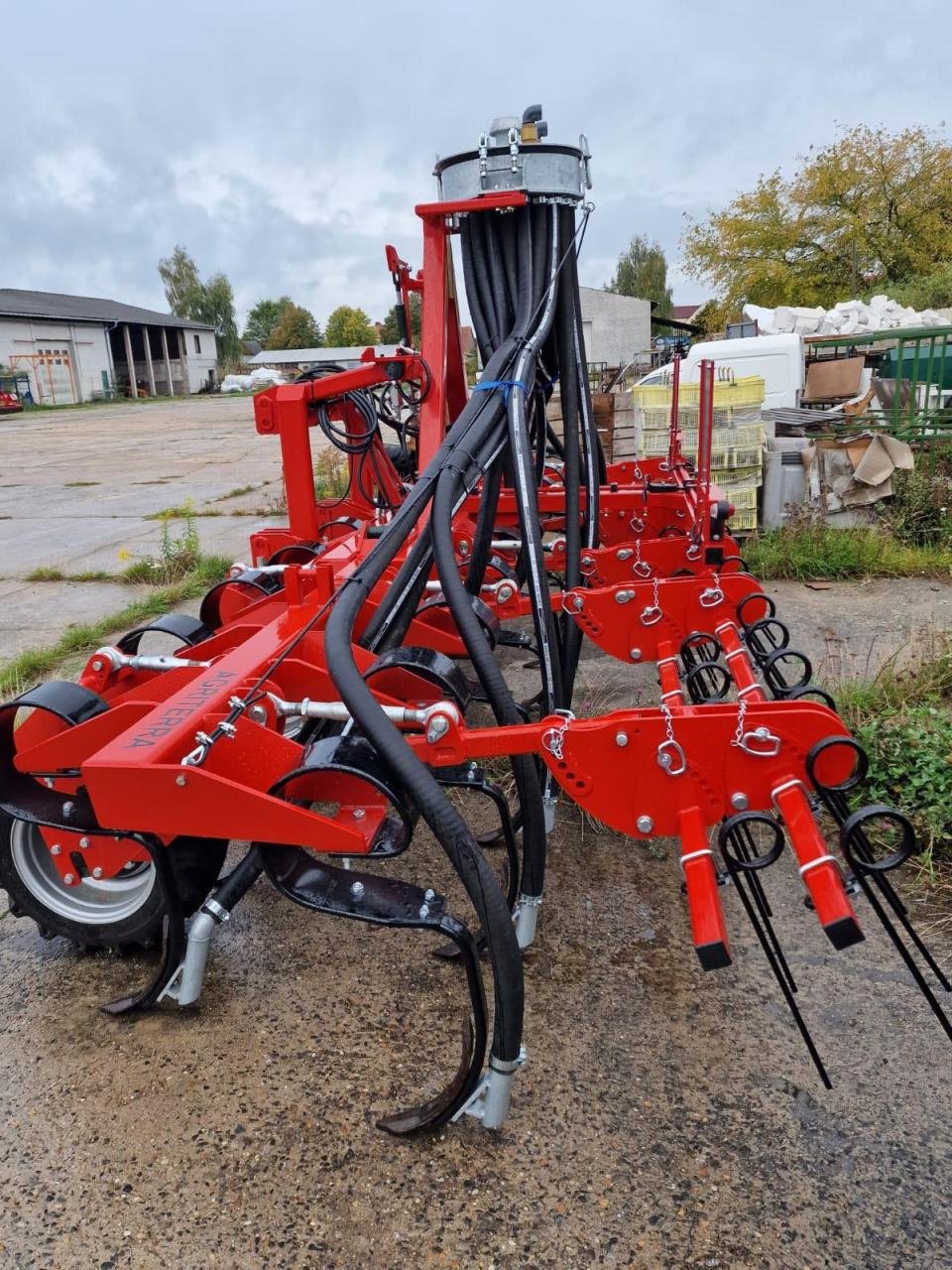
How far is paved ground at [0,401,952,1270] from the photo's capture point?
5.32ft

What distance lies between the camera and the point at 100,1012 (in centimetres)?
220

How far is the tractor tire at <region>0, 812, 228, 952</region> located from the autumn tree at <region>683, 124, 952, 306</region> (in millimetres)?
28085

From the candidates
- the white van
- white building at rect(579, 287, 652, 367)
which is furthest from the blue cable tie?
white building at rect(579, 287, 652, 367)

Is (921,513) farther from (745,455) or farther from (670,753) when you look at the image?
(670,753)

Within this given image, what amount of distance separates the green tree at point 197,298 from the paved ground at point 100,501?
4759 cm

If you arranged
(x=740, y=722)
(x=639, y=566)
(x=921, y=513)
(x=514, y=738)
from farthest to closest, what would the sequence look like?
(x=921, y=513)
(x=639, y=566)
(x=514, y=738)
(x=740, y=722)

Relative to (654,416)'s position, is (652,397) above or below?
above

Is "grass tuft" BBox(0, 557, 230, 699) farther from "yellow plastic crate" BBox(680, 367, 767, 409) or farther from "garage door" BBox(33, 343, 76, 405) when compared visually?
"garage door" BBox(33, 343, 76, 405)

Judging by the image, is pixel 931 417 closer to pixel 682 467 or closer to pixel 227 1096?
pixel 682 467

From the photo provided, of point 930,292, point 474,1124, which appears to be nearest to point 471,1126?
point 474,1124

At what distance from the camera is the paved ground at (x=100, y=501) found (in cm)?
602

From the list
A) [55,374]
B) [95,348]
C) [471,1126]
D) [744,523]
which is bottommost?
[471,1126]

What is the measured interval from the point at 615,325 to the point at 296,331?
4920 centimetres

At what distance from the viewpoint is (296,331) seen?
76.2 meters
